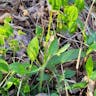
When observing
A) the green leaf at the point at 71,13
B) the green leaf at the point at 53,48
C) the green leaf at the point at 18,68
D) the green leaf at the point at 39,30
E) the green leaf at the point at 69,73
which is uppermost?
the green leaf at the point at 71,13

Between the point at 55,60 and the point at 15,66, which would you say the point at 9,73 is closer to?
the point at 15,66

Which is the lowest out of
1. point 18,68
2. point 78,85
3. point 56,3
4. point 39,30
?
point 78,85

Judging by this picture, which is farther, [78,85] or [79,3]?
[79,3]

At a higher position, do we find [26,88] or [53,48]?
[53,48]

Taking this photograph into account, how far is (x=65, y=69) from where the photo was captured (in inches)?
54.4

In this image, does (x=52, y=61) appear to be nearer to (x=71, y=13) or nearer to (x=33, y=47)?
(x=33, y=47)

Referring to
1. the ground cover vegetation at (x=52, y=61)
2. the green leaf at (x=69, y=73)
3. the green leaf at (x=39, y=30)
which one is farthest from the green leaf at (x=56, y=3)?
the green leaf at (x=69, y=73)

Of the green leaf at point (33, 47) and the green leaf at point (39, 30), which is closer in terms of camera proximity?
the green leaf at point (33, 47)

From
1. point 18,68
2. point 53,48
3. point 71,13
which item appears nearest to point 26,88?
point 18,68

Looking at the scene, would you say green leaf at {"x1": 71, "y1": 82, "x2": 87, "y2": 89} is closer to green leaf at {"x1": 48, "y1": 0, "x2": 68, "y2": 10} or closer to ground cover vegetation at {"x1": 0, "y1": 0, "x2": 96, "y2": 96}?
ground cover vegetation at {"x1": 0, "y1": 0, "x2": 96, "y2": 96}

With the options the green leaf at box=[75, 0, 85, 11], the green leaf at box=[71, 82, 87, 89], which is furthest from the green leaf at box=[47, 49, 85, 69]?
the green leaf at box=[75, 0, 85, 11]

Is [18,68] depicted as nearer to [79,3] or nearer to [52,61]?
[52,61]

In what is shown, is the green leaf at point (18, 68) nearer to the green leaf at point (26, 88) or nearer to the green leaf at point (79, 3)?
the green leaf at point (26, 88)

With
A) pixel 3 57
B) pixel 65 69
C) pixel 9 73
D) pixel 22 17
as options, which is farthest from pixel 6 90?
pixel 22 17
